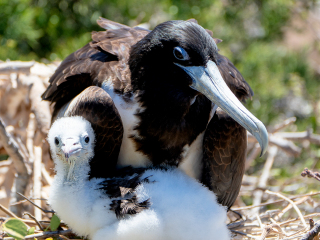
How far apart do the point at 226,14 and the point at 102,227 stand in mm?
3055

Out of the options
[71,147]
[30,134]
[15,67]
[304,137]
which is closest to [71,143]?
[71,147]

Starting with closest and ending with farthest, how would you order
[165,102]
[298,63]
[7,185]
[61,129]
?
[61,129]
[165,102]
[7,185]
[298,63]

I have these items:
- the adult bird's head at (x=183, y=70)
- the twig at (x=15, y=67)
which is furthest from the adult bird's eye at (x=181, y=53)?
the twig at (x=15, y=67)

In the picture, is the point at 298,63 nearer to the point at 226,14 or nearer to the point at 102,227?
the point at 226,14

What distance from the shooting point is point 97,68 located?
2342 millimetres

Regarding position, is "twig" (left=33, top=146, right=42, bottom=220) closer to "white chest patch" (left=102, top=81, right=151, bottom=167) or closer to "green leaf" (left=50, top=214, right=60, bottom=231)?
"green leaf" (left=50, top=214, right=60, bottom=231)

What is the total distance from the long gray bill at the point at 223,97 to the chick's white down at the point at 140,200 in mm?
449

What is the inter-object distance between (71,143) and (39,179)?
0.86 meters

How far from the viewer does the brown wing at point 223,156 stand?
231 cm

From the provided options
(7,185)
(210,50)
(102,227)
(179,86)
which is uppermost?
(210,50)

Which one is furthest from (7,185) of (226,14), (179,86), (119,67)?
(226,14)

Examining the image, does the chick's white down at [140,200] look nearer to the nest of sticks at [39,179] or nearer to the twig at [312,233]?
the nest of sticks at [39,179]

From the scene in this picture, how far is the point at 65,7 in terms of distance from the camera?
3.98 m

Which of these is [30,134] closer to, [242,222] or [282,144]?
[242,222]
